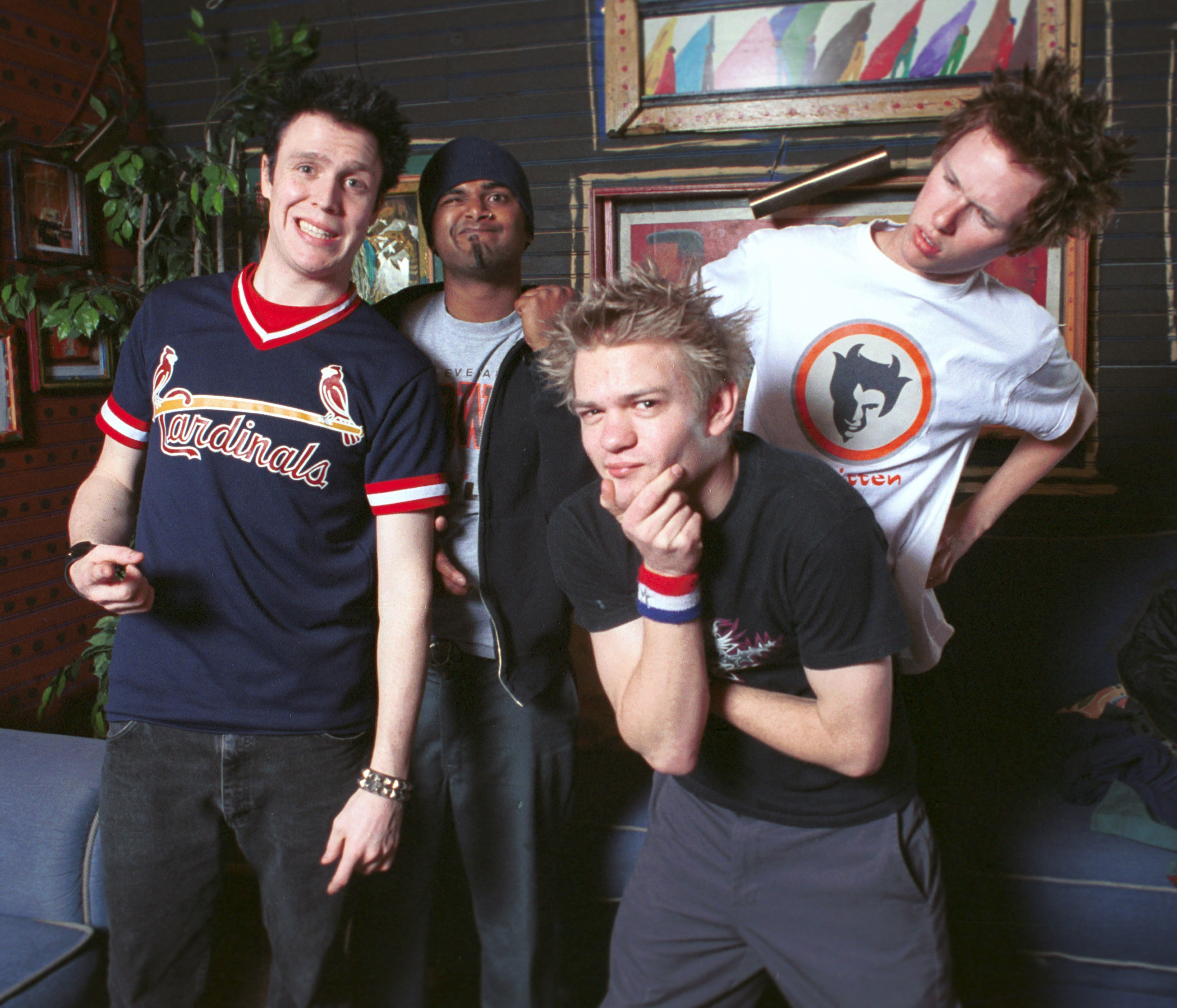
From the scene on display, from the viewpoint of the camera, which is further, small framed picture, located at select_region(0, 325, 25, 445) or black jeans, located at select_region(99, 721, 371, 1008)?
small framed picture, located at select_region(0, 325, 25, 445)

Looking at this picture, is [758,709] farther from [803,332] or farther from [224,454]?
[224,454]

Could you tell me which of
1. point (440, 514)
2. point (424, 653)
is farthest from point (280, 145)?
point (424, 653)

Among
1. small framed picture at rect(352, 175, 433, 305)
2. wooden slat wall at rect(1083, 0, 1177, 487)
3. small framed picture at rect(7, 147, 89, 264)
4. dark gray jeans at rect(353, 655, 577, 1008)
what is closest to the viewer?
dark gray jeans at rect(353, 655, 577, 1008)

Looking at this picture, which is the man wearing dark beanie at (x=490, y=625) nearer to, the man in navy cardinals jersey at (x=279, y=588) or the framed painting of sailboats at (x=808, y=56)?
the man in navy cardinals jersey at (x=279, y=588)

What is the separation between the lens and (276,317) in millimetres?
1475

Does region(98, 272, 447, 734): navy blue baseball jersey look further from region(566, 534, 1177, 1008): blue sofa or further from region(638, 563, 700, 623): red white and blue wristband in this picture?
region(566, 534, 1177, 1008): blue sofa

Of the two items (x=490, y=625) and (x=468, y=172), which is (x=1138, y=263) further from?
(x=490, y=625)

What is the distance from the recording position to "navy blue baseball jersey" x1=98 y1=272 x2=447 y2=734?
1417 mm

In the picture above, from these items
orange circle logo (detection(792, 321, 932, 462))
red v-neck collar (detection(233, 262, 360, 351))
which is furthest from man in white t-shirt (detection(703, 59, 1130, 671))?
red v-neck collar (detection(233, 262, 360, 351))

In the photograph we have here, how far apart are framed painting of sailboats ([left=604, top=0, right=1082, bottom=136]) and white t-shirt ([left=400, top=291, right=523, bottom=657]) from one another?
1.99 meters

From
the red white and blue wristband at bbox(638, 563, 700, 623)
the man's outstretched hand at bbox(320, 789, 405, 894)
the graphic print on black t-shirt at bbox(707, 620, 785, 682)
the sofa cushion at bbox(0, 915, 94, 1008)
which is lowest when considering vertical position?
the sofa cushion at bbox(0, 915, 94, 1008)

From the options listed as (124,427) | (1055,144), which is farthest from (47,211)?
(1055,144)

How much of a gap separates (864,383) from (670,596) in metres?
0.73

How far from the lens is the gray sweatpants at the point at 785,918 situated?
50.8 inches
